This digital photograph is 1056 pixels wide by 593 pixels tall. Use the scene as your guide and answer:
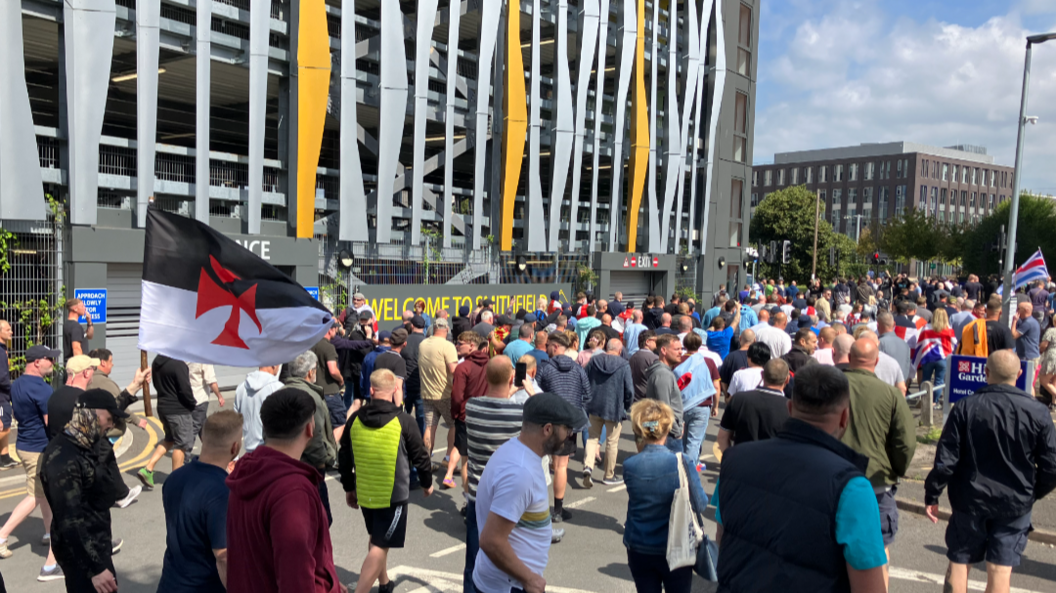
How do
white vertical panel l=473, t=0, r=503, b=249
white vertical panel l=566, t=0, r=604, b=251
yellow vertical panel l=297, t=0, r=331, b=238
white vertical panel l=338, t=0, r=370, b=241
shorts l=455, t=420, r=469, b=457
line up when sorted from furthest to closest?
1. white vertical panel l=566, t=0, r=604, b=251
2. white vertical panel l=473, t=0, r=503, b=249
3. white vertical panel l=338, t=0, r=370, b=241
4. yellow vertical panel l=297, t=0, r=331, b=238
5. shorts l=455, t=420, r=469, b=457

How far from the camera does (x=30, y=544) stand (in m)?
6.81

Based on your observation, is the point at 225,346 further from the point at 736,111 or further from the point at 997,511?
the point at 736,111

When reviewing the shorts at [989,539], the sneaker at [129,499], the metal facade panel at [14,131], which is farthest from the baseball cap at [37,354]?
the shorts at [989,539]

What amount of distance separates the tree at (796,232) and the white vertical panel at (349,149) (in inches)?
1459

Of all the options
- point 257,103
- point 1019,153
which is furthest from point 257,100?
point 1019,153

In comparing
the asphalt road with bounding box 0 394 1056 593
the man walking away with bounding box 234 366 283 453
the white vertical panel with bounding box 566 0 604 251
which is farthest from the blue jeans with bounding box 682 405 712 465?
the white vertical panel with bounding box 566 0 604 251

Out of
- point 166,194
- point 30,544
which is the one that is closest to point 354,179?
point 166,194

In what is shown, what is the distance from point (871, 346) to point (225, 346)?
445 cm

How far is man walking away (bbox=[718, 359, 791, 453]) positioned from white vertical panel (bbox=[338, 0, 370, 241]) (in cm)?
1245

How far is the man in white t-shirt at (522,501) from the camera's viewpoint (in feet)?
11.6

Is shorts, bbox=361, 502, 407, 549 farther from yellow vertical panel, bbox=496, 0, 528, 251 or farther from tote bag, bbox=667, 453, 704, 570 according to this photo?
yellow vertical panel, bbox=496, 0, 528, 251

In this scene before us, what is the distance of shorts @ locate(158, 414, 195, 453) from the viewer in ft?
26.9

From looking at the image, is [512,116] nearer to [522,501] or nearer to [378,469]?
[378,469]

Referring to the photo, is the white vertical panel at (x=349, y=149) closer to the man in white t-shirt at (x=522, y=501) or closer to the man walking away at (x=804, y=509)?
the man in white t-shirt at (x=522, y=501)
